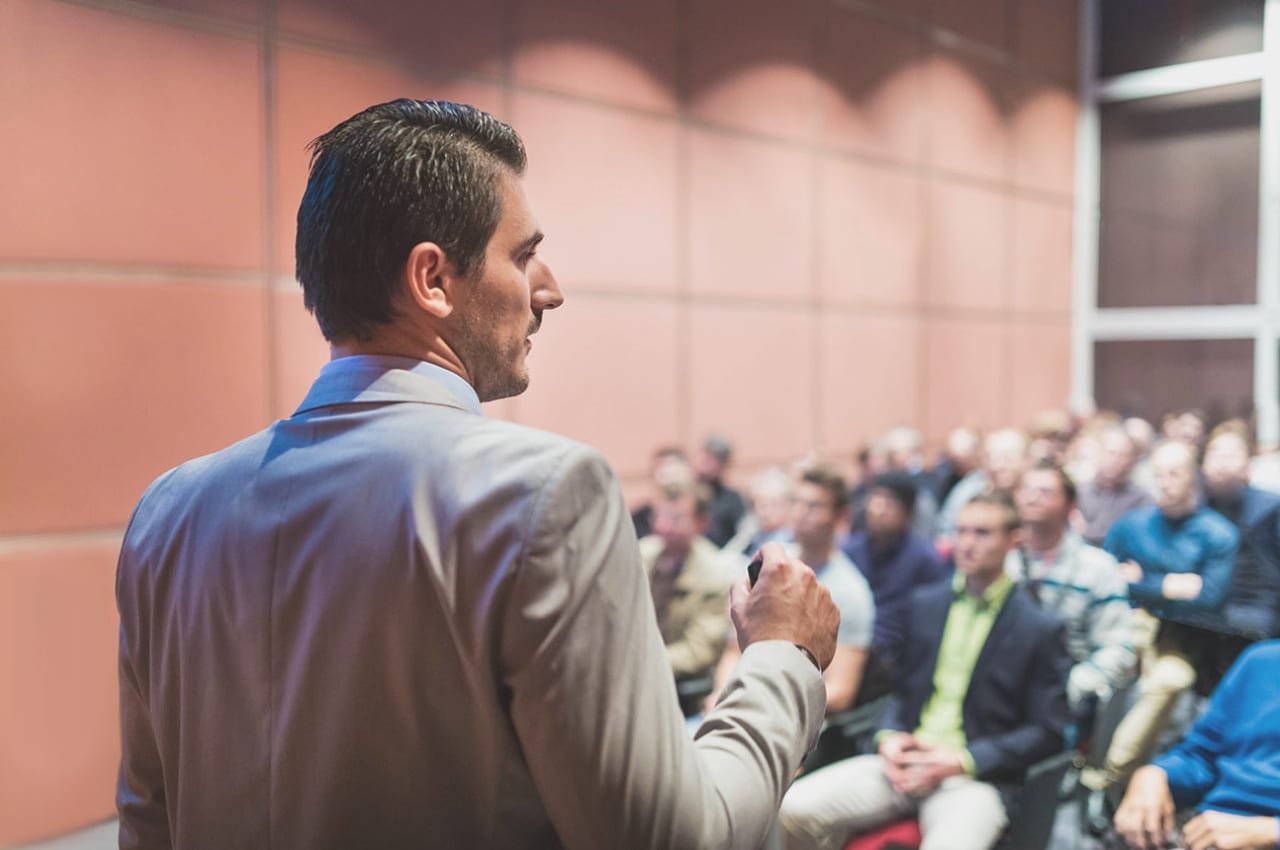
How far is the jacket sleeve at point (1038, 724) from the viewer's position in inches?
104

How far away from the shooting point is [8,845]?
3186 mm

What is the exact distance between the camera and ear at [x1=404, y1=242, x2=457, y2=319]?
81 cm

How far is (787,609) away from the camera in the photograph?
A: 0.85 m

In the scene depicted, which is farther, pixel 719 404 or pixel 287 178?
pixel 719 404

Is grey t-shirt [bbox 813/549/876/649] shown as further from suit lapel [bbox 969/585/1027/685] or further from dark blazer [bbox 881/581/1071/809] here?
suit lapel [bbox 969/585/1027/685]

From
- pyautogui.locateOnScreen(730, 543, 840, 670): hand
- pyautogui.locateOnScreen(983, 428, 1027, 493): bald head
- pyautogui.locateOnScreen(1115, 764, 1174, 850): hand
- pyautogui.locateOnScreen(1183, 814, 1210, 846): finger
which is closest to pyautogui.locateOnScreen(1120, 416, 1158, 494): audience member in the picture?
pyautogui.locateOnScreen(983, 428, 1027, 493): bald head

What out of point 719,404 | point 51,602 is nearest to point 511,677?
point 51,602

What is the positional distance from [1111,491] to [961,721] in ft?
10.2

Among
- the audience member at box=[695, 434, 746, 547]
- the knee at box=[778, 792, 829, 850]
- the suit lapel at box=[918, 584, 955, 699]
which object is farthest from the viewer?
the audience member at box=[695, 434, 746, 547]

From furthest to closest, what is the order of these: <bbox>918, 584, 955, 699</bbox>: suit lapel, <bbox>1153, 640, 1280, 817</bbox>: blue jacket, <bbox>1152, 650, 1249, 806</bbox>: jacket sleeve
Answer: <bbox>918, 584, 955, 699</bbox>: suit lapel
<bbox>1152, 650, 1249, 806</bbox>: jacket sleeve
<bbox>1153, 640, 1280, 817</bbox>: blue jacket

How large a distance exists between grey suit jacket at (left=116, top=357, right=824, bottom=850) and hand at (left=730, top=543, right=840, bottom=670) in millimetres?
24

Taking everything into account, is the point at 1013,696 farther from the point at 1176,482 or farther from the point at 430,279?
the point at 430,279

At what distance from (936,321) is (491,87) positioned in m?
4.20

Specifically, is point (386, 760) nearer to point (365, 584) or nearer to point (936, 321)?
point (365, 584)
